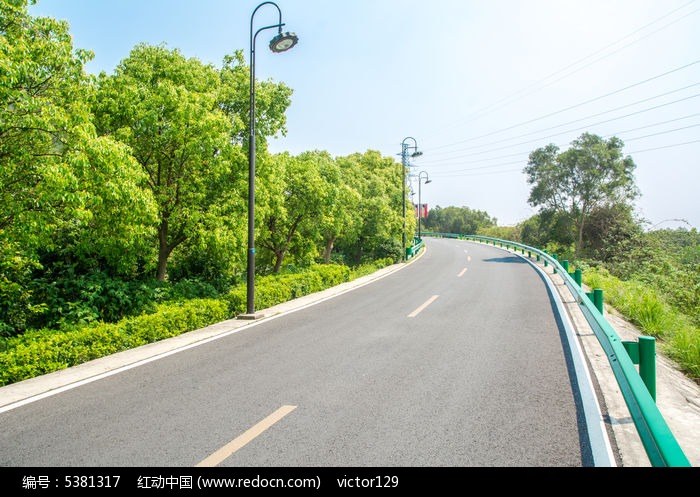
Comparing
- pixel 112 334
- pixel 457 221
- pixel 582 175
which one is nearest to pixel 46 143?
pixel 112 334

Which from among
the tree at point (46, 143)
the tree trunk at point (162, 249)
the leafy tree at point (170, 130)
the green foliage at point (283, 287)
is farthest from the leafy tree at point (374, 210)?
the tree at point (46, 143)

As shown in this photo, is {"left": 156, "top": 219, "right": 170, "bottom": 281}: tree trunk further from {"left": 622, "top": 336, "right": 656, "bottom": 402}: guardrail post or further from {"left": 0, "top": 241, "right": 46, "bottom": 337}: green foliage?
{"left": 622, "top": 336, "right": 656, "bottom": 402}: guardrail post

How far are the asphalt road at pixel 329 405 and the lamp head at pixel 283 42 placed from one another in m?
6.96

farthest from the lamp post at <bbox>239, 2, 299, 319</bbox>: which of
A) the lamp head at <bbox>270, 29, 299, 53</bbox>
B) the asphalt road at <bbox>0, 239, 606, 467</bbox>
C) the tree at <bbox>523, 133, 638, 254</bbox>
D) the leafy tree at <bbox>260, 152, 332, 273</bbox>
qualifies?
the tree at <bbox>523, 133, 638, 254</bbox>

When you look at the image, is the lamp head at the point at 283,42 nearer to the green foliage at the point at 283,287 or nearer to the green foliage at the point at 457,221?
the green foliage at the point at 283,287

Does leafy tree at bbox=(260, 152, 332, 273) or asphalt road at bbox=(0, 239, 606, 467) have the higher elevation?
leafy tree at bbox=(260, 152, 332, 273)

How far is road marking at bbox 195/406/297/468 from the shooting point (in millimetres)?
3936

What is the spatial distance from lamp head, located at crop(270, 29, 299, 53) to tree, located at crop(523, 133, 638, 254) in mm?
32536

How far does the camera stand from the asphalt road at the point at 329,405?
4.04 metres

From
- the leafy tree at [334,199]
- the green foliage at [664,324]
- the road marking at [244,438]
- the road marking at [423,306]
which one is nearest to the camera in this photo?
the road marking at [244,438]

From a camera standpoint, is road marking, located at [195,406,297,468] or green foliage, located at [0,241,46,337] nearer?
road marking, located at [195,406,297,468]

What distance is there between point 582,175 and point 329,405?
37928mm

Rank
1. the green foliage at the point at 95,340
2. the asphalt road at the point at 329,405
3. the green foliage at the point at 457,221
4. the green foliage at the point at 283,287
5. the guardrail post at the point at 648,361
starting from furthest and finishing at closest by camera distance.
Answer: the green foliage at the point at 457,221 < the green foliage at the point at 283,287 < the green foliage at the point at 95,340 < the guardrail post at the point at 648,361 < the asphalt road at the point at 329,405
